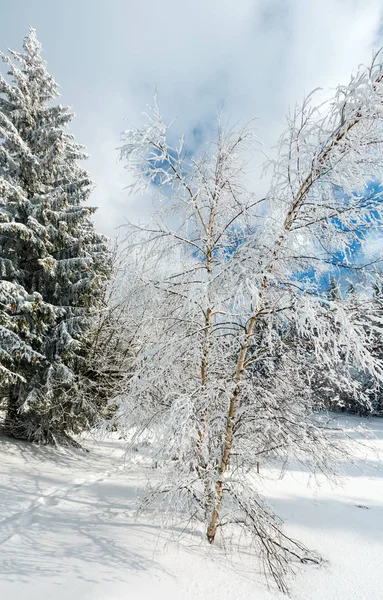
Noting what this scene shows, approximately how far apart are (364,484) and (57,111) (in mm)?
14238

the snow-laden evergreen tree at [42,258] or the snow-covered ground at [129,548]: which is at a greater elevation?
the snow-laden evergreen tree at [42,258]

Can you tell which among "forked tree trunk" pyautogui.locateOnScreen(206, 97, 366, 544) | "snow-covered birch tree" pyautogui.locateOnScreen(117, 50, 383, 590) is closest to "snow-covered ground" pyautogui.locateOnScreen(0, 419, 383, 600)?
"snow-covered birch tree" pyautogui.locateOnScreen(117, 50, 383, 590)

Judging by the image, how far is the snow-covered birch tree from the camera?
113 inches

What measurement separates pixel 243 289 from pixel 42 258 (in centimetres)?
626

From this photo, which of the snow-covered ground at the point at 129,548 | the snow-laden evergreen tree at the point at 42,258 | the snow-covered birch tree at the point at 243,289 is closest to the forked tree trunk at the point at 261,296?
the snow-covered birch tree at the point at 243,289

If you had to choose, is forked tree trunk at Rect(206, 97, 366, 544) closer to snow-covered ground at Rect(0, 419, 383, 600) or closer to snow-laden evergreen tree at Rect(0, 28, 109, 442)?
snow-covered ground at Rect(0, 419, 383, 600)

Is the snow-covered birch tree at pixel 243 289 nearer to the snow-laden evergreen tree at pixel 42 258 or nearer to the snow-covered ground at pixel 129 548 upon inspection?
the snow-covered ground at pixel 129 548

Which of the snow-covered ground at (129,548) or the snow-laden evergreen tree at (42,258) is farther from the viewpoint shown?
the snow-laden evergreen tree at (42,258)

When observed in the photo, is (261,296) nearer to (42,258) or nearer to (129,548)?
(129,548)

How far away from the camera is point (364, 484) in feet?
29.8

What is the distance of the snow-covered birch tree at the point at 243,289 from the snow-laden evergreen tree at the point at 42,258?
151 inches

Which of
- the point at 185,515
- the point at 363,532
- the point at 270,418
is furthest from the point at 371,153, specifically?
the point at 363,532

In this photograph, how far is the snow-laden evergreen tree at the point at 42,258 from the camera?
273 inches

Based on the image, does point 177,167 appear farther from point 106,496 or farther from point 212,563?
point 106,496
